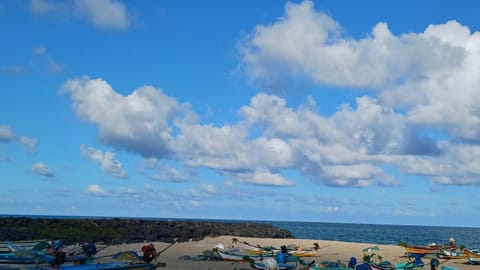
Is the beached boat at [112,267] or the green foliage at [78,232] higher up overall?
the green foliage at [78,232]

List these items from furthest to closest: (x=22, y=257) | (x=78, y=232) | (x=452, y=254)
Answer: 1. (x=78, y=232)
2. (x=452, y=254)
3. (x=22, y=257)

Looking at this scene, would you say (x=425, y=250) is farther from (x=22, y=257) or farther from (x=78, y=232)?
(x=78, y=232)

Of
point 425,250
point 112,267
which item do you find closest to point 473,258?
point 425,250

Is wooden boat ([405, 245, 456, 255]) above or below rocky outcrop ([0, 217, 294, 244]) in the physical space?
below

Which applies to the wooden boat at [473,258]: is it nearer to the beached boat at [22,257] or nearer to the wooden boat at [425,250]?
the wooden boat at [425,250]

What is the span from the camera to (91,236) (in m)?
53.8

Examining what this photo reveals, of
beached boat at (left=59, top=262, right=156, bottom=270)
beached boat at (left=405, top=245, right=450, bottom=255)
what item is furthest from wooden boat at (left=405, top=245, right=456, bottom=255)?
beached boat at (left=59, top=262, right=156, bottom=270)

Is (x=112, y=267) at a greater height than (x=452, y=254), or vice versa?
(x=452, y=254)

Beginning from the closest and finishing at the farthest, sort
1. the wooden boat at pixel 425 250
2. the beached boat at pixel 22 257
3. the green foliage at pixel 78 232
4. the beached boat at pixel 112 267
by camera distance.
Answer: the beached boat at pixel 112 267
the beached boat at pixel 22 257
the wooden boat at pixel 425 250
the green foliage at pixel 78 232

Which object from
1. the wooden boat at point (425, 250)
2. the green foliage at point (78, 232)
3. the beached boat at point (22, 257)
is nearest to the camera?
the beached boat at point (22, 257)

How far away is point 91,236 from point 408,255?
100ft

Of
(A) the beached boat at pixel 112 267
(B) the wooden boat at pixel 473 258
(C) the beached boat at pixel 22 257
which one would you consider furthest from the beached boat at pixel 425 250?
(C) the beached boat at pixel 22 257

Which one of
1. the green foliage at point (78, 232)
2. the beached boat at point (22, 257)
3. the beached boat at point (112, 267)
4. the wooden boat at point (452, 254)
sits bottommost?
the beached boat at point (112, 267)

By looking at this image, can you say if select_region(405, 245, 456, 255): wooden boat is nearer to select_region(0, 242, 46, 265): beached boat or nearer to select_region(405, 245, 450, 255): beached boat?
select_region(405, 245, 450, 255): beached boat
